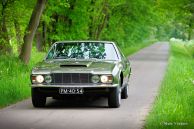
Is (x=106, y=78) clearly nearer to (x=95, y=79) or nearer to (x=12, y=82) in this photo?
(x=95, y=79)

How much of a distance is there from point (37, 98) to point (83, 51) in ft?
6.33

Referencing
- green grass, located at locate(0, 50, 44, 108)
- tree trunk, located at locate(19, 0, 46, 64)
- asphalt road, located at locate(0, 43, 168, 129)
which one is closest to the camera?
asphalt road, located at locate(0, 43, 168, 129)

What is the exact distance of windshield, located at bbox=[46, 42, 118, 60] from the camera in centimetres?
1340

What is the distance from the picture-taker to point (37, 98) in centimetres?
1227

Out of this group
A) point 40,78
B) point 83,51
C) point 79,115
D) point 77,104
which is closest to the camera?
point 79,115

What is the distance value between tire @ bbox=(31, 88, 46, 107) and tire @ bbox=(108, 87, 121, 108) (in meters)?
1.47

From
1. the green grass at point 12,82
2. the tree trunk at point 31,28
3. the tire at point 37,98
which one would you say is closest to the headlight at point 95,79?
the tire at point 37,98

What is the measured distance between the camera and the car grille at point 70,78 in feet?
38.9

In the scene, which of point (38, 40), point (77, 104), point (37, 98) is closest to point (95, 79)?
point (37, 98)

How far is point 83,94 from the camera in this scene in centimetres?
1186

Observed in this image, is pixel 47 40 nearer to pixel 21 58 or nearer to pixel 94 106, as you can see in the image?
pixel 21 58

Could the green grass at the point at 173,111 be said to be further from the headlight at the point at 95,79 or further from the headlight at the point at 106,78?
the headlight at the point at 95,79

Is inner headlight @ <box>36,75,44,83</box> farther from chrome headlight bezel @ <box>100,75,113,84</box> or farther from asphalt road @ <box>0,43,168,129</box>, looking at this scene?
chrome headlight bezel @ <box>100,75,113,84</box>

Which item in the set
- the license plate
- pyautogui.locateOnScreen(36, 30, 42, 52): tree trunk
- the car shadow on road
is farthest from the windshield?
pyautogui.locateOnScreen(36, 30, 42, 52): tree trunk
